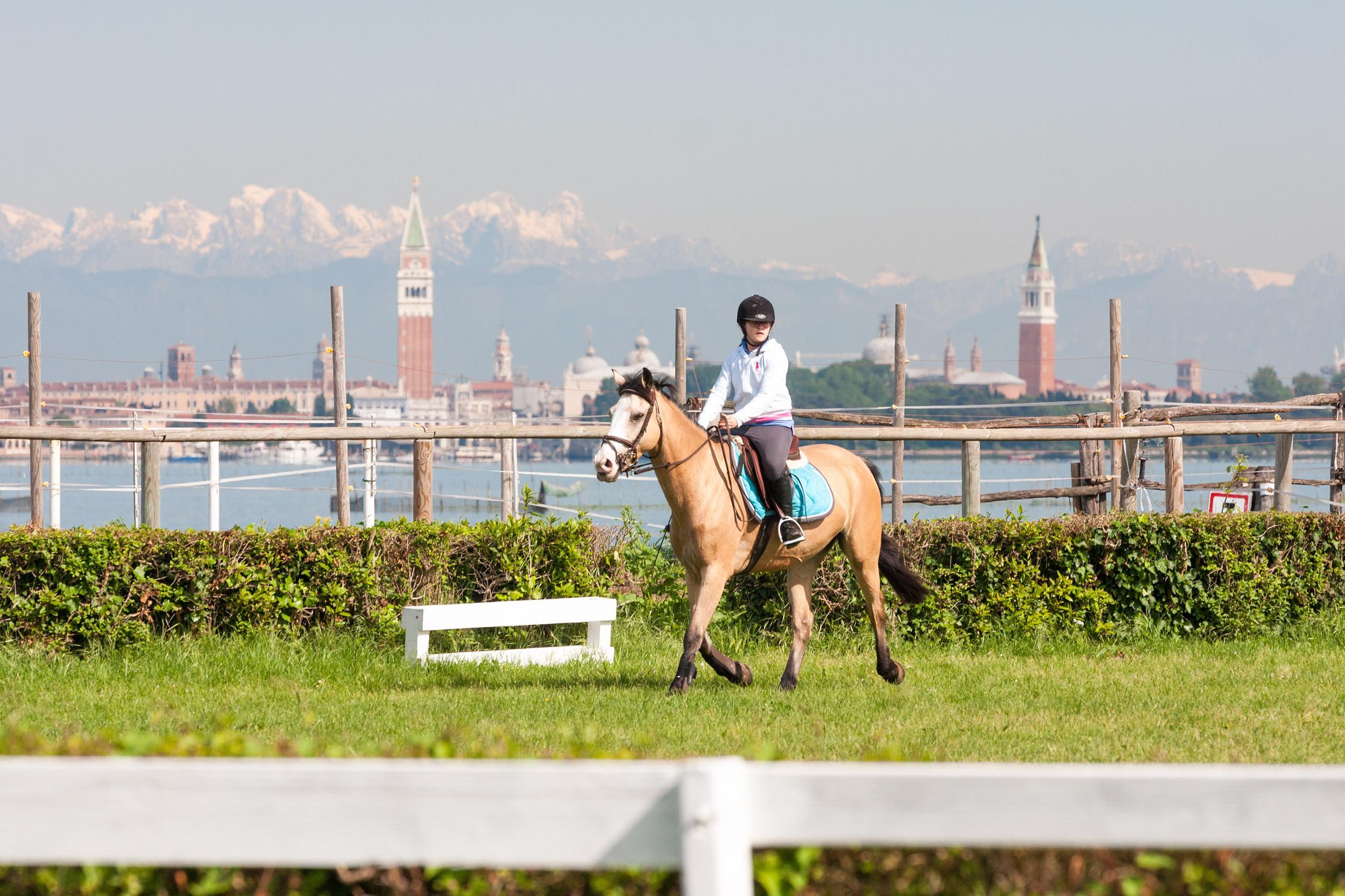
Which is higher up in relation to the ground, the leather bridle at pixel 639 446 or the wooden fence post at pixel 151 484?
the leather bridle at pixel 639 446

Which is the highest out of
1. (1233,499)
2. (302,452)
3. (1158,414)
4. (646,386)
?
(646,386)

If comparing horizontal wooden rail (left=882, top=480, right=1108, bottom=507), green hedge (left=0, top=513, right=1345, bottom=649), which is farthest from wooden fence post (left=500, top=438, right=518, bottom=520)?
horizontal wooden rail (left=882, top=480, right=1108, bottom=507)

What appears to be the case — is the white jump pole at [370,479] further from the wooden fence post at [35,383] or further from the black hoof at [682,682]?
the black hoof at [682,682]

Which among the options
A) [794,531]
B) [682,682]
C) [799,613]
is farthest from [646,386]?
[799,613]

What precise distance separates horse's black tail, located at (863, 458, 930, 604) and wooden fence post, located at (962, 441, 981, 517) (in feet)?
5.02

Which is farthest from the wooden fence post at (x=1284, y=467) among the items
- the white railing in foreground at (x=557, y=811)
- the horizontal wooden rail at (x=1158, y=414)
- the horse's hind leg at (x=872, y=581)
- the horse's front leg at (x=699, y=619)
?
the white railing in foreground at (x=557, y=811)

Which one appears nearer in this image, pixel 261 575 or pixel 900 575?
pixel 261 575

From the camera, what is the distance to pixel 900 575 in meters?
8.88

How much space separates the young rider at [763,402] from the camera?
782 cm

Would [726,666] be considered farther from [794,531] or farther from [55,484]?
[55,484]

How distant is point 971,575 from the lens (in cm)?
958

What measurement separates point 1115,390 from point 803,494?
355 inches

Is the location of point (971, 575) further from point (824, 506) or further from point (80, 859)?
point (80, 859)

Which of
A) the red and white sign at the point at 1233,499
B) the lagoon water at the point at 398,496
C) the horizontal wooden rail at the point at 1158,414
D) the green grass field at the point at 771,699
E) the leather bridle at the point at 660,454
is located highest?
the horizontal wooden rail at the point at 1158,414
